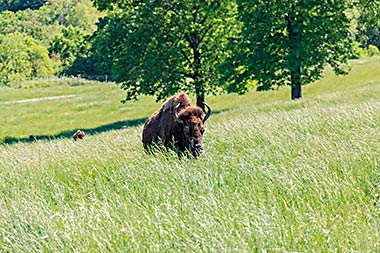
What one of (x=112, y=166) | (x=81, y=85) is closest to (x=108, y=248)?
(x=112, y=166)

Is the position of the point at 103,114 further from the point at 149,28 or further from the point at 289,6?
the point at 289,6

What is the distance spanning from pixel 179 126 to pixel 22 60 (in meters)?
96.7

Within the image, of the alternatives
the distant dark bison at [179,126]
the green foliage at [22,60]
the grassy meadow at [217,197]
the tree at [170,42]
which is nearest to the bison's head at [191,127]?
the distant dark bison at [179,126]

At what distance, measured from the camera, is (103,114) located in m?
41.3

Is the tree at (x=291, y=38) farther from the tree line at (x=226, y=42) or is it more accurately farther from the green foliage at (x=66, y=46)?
the green foliage at (x=66, y=46)

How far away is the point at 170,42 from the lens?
29016mm

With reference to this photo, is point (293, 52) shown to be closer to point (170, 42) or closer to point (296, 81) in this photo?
point (296, 81)

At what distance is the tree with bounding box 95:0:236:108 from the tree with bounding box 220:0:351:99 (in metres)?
2.98

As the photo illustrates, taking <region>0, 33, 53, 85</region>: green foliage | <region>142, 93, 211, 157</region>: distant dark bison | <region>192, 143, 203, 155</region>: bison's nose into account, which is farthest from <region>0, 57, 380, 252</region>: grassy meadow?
<region>0, 33, 53, 85</region>: green foliage

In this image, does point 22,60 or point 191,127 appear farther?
point 22,60

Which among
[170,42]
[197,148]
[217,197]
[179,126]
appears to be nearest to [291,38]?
[170,42]

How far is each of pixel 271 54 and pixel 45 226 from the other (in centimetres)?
2216

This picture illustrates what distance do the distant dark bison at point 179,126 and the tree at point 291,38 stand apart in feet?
49.5

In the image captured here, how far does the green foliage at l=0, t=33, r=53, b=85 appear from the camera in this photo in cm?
9725
